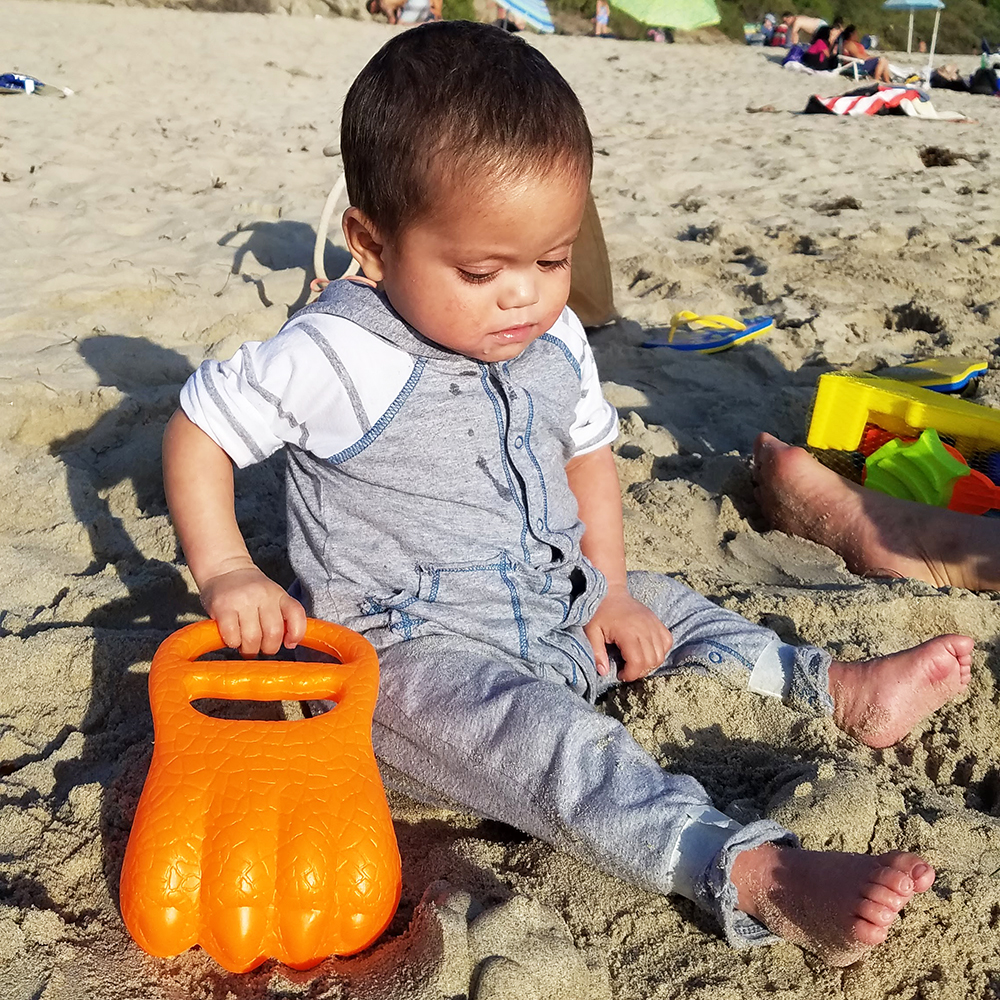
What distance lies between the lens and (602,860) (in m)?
1.30

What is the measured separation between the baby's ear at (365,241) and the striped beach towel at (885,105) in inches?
315

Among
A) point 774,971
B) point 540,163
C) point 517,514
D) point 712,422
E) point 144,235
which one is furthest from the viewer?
point 144,235

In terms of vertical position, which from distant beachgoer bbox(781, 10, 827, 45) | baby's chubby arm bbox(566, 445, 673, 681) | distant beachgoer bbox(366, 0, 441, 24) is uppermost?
distant beachgoer bbox(366, 0, 441, 24)

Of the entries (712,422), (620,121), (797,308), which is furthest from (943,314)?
(620,121)

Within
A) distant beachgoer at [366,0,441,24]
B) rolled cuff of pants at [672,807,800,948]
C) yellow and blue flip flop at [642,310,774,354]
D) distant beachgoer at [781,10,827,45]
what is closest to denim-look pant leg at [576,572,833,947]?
rolled cuff of pants at [672,807,800,948]

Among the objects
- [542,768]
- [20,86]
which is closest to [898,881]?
[542,768]

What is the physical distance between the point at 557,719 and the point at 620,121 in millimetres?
7384

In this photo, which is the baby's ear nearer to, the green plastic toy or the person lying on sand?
the person lying on sand

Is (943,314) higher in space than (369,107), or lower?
lower

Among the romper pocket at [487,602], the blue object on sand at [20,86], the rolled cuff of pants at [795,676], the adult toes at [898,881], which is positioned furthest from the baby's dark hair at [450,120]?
the blue object on sand at [20,86]

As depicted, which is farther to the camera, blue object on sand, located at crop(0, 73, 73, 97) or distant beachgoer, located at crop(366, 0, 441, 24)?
distant beachgoer, located at crop(366, 0, 441, 24)

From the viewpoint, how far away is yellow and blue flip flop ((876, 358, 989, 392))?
274 centimetres

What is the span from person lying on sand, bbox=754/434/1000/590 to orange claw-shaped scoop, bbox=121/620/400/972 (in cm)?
132

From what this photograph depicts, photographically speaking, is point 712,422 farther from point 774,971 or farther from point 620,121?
point 620,121
